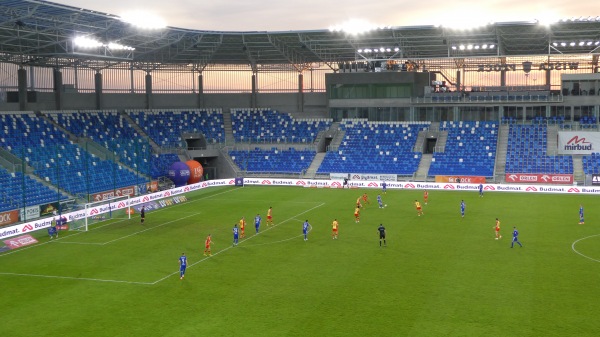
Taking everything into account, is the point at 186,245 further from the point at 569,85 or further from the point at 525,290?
the point at 569,85

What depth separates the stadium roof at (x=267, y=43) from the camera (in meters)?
53.8

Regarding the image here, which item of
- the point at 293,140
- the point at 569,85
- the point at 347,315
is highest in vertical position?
the point at 569,85

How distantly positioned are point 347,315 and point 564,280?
35.4 ft

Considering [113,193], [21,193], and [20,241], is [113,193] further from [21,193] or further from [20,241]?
[20,241]

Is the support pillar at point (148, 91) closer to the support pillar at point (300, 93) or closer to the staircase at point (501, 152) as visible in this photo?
the support pillar at point (300, 93)

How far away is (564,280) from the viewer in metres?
26.8

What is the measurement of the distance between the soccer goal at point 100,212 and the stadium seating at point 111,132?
1282 centimetres

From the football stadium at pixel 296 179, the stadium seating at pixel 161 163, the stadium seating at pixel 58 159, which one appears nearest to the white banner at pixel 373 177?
the football stadium at pixel 296 179

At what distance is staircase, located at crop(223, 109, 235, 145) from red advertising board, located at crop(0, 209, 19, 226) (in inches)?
1492

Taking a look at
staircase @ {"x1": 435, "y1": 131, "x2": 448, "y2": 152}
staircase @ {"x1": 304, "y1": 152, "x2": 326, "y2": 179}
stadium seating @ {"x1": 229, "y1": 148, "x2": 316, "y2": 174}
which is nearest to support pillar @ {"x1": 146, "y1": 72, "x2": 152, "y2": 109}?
stadium seating @ {"x1": 229, "y1": 148, "x2": 316, "y2": 174}

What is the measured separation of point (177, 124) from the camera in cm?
7781

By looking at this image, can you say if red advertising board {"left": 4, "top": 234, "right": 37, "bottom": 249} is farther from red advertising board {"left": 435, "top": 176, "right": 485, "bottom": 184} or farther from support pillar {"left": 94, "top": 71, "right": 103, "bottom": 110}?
red advertising board {"left": 435, "top": 176, "right": 485, "bottom": 184}

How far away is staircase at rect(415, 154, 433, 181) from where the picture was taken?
2608 inches

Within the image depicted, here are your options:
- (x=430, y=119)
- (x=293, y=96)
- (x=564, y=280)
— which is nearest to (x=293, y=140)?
(x=293, y=96)
